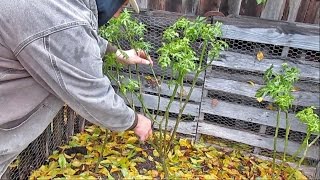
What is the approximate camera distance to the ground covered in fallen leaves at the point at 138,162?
296 cm

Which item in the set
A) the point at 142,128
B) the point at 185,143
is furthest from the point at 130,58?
the point at 185,143

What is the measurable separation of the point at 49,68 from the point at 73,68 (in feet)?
0.27

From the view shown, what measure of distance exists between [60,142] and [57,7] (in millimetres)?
2146

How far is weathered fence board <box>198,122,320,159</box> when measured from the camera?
10.1 ft

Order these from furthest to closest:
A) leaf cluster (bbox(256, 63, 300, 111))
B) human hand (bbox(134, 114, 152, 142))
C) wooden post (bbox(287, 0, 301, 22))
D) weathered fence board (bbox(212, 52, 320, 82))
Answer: weathered fence board (bbox(212, 52, 320, 82))
wooden post (bbox(287, 0, 301, 22))
leaf cluster (bbox(256, 63, 300, 111))
human hand (bbox(134, 114, 152, 142))

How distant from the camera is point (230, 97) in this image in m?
3.07

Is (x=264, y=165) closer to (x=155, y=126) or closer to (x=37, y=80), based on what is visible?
(x=155, y=126)

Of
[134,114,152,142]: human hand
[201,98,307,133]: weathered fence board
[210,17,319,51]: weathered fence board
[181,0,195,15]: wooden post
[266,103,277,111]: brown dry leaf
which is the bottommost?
[201,98,307,133]: weathered fence board

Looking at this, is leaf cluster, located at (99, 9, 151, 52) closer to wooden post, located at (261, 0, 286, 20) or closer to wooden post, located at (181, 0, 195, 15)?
wooden post, located at (181, 0, 195, 15)

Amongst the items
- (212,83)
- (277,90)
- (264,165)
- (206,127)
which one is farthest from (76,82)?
(264,165)

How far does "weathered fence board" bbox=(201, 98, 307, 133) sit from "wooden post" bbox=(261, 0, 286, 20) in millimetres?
751

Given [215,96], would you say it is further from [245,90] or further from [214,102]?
[245,90]

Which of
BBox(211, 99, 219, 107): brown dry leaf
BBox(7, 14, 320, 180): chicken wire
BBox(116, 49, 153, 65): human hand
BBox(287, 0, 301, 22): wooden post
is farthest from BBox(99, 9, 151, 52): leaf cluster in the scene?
BBox(287, 0, 301, 22): wooden post

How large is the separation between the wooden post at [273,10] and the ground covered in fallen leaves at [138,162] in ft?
4.12
